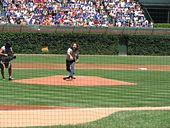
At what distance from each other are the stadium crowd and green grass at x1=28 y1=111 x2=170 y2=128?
33020 millimetres

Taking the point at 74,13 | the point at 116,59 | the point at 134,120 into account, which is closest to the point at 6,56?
the point at 134,120

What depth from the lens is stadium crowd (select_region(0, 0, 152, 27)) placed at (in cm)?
4566

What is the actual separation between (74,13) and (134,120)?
1428 inches

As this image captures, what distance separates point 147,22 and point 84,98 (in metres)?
33.2

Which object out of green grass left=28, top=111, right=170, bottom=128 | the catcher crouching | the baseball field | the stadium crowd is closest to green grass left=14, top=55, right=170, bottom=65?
the stadium crowd

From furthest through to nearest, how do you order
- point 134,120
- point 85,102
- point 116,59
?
point 116,59 → point 85,102 → point 134,120

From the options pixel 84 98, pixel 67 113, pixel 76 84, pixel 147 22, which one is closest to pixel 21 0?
pixel 147 22

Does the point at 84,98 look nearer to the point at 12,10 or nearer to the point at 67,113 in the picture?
the point at 67,113

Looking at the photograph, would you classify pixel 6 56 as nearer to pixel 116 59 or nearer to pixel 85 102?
pixel 85 102

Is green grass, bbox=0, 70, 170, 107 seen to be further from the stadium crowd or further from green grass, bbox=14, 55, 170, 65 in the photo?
the stadium crowd

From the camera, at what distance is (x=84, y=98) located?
1764cm

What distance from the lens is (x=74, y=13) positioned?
47.6 metres

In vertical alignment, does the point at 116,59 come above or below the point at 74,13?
below

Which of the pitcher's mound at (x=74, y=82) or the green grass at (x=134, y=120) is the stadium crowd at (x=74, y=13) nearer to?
the pitcher's mound at (x=74, y=82)
